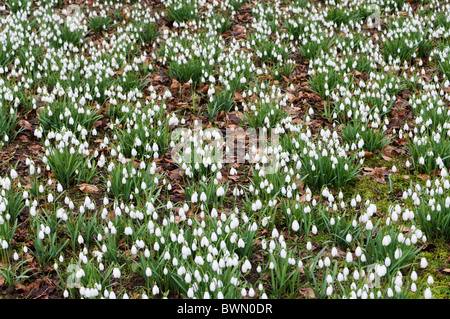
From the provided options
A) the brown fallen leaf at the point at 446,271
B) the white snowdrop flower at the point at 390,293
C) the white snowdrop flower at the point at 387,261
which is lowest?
the white snowdrop flower at the point at 390,293

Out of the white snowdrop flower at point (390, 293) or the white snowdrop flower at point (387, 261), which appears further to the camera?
the white snowdrop flower at point (387, 261)

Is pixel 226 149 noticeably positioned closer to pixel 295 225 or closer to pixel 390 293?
pixel 295 225

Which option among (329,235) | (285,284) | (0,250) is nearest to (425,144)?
(329,235)

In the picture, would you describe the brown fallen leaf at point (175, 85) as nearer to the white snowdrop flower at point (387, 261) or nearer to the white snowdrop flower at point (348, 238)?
the white snowdrop flower at point (348, 238)

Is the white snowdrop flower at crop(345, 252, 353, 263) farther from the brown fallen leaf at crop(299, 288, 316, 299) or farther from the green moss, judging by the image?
the green moss

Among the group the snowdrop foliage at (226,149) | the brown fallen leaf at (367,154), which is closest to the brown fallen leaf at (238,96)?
the snowdrop foliage at (226,149)

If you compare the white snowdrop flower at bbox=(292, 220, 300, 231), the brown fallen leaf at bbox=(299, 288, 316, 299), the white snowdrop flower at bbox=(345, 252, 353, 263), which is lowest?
the brown fallen leaf at bbox=(299, 288, 316, 299)

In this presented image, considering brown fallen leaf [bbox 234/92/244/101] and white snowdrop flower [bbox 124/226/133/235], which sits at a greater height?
brown fallen leaf [bbox 234/92/244/101]

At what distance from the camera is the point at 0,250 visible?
344 cm

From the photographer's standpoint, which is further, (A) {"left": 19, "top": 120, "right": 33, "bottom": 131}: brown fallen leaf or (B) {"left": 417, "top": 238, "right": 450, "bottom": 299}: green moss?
(A) {"left": 19, "top": 120, "right": 33, "bottom": 131}: brown fallen leaf

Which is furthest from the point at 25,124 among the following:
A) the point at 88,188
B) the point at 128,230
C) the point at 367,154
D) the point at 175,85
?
the point at 367,154

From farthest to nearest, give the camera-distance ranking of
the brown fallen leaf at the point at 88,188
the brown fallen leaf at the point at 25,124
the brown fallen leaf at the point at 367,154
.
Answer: the brown fallen leaf at the point at 25,124 < the brown fallen leaf at the point at 367,154 < the brown fallen leaf at the point at 88,188

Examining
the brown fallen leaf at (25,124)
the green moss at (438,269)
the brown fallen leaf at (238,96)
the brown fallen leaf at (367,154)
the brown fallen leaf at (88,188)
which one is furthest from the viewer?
the brown fallen leaf at (238,96)

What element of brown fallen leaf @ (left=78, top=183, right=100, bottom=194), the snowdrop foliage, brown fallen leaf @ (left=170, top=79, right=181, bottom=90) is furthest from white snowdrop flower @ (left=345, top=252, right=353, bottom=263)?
brown fallen leaf @ (left=170, top=79, right=181, bottom=90)
